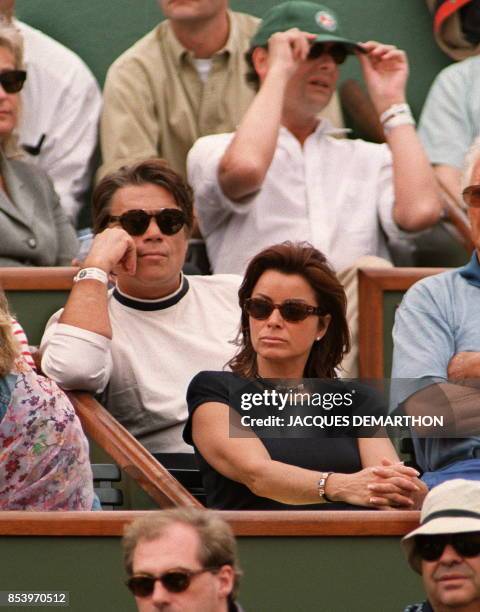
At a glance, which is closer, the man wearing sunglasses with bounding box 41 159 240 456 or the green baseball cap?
the man wearing sunglasses with bounding box 41 159 240 456

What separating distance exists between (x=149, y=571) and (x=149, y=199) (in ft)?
6.74

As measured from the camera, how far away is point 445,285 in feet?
16.8

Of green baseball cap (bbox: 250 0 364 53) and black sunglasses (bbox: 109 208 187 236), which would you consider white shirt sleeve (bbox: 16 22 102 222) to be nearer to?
green baseball cap (bbox: 250 0 364 53)

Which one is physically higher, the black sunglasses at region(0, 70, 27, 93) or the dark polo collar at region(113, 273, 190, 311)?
the black sunglasses at region(0, 70, 27, 93)

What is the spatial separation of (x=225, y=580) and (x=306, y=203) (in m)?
2.87

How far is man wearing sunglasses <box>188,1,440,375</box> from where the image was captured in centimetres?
625

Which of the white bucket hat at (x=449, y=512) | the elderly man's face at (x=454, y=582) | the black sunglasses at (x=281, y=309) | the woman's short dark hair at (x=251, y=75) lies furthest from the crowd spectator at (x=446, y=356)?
the woman's short dark hair at (x=251, y=75)

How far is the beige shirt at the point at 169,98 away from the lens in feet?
22.5

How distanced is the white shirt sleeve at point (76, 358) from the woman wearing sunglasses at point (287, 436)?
1.39 ft

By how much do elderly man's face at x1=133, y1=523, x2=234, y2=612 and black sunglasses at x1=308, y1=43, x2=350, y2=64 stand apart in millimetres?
3017

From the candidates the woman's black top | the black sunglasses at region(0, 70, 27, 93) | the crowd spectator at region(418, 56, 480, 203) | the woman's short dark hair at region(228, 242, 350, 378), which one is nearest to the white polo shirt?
the crowd spectator at region(418, 56, 480, 203)

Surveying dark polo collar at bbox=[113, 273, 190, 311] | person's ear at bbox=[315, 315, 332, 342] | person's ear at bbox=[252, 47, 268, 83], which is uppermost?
person's ear at bbox=[252, 47, 268, 83]

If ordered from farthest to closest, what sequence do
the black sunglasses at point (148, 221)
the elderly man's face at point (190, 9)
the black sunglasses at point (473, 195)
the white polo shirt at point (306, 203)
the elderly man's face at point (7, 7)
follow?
the elderly man's face at point (7, 7) < the elderly man's face at point (190, 9) < the white polo shirt at point (306, 203) < the black sunglasses at point (148, 221) < the black sunglasses at point (473, 195)

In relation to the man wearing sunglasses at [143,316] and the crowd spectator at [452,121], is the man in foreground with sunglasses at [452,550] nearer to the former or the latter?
the man wearing sunglasses at [143,316]
